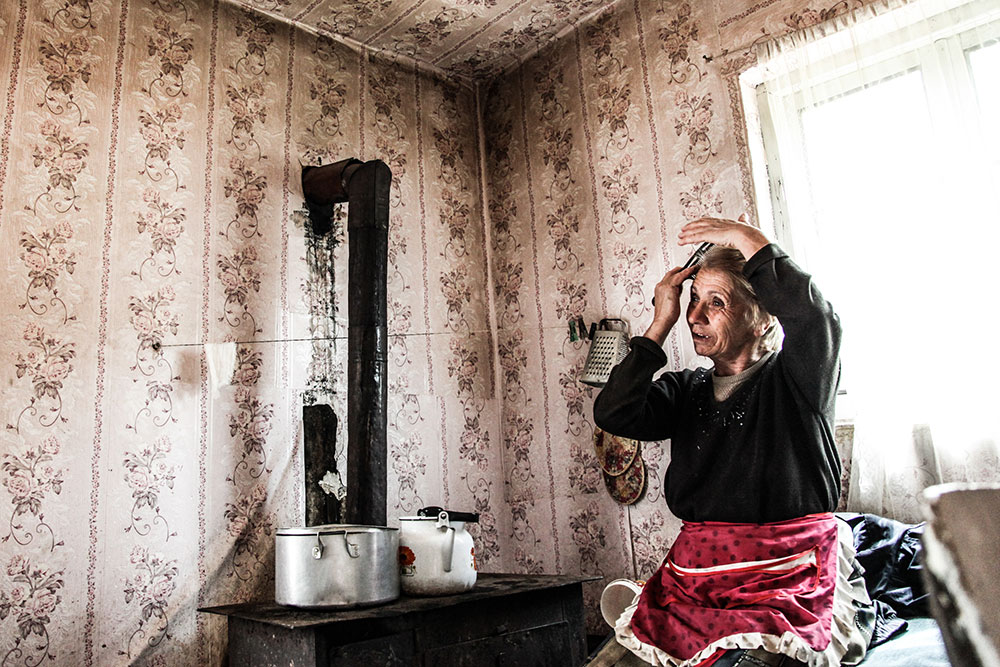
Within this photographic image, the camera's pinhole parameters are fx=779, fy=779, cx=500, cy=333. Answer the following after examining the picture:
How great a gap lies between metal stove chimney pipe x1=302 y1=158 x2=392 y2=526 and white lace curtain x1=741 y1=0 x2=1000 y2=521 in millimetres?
1395

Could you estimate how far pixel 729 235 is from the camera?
195 centimetres

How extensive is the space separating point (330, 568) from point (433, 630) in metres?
0.33

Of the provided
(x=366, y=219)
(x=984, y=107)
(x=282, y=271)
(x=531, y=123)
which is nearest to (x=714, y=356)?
(x=984, y=107)

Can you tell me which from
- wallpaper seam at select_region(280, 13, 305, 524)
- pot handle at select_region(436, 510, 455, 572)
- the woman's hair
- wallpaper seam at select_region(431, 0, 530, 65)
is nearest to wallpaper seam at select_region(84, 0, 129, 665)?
wallpaper seam at select_region(280, 13, 305, 524)

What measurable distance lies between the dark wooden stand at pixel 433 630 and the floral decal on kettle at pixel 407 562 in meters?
0.07

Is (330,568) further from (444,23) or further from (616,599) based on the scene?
(444,23)

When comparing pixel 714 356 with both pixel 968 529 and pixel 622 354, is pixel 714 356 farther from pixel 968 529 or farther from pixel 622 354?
pixel 968 529

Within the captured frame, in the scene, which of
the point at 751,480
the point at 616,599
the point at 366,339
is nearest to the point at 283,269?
the point at 366,339

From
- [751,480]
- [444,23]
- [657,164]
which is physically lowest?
[751,480]

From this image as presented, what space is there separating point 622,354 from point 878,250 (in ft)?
2.89

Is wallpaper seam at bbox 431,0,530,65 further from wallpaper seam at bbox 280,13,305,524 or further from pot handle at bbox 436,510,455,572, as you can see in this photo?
pot handle at bbox 436,510,455,572

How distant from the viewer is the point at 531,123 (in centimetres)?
354

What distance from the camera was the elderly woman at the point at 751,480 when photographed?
1.56 m

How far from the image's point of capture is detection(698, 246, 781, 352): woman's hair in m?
1.95
